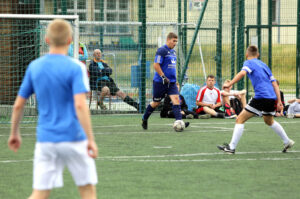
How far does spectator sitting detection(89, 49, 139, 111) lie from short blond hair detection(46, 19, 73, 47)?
37.4 feet

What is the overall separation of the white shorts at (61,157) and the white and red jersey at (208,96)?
37.1 feet

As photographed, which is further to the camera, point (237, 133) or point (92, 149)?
point (237, 133)

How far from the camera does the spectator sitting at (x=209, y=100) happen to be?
616 inches

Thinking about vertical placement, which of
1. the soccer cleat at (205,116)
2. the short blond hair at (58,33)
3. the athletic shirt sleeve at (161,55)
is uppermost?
the short blond hair at (58,33)

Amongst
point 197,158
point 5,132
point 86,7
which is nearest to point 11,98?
point 5,132

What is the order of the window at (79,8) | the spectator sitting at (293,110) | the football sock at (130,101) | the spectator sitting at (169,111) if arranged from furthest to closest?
1. the window at (79,8)
2. the football sock at (130,101)
3. the spectator sitting at (293,110)
4. the spectator sitting at (169,111)

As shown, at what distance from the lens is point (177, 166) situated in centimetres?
813

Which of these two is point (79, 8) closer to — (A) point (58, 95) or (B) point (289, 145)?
(B) point (289, 145)

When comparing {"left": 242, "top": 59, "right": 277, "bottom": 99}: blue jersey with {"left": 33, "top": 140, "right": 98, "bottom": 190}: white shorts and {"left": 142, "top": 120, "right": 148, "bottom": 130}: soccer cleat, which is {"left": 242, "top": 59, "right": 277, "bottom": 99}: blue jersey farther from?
{"left": 33, "top": 140, "right": 98, "bottom": 190}: white shorts

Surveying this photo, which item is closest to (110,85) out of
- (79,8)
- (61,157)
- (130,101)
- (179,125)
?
(130,101)

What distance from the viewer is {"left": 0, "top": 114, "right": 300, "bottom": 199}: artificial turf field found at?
652cm

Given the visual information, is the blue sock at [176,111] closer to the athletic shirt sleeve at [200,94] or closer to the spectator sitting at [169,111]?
the spectator sitting at [169,111]

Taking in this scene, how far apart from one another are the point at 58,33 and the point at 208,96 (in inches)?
453


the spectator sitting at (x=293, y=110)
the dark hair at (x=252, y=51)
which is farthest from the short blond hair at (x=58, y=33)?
the spectator sitting at (x=293, y=110)
